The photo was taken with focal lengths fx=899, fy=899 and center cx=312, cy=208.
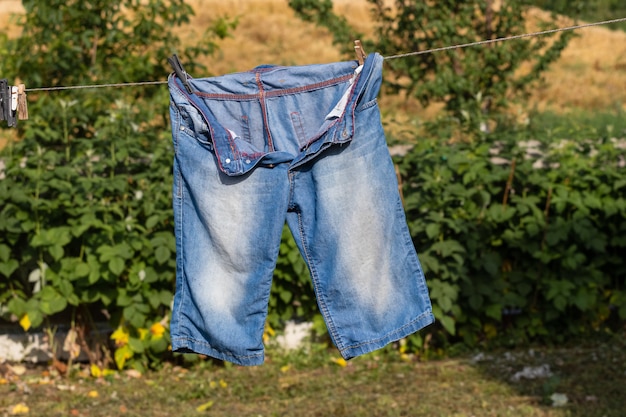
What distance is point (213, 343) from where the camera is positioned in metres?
2.95

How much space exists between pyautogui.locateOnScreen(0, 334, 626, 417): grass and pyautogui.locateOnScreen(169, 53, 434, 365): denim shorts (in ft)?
4.42

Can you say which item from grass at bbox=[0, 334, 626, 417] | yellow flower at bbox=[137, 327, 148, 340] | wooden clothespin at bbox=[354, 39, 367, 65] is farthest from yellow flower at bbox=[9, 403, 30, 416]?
wooden clothespin at bbox=[354, 39, 367, 65]

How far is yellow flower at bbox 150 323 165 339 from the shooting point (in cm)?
465

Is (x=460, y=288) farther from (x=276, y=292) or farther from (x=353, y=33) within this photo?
(x=353, y=33)

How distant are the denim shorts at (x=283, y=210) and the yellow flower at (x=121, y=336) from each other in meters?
1.77

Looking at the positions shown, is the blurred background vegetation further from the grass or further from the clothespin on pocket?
the clothespin on pocket

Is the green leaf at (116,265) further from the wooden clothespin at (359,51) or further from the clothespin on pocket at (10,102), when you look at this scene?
the wooden clothespin at (359,51)

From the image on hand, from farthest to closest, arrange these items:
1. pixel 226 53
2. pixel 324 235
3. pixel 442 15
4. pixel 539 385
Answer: pixel 226 53, pixel 442 15, pixel 539 385, pixel 324 235

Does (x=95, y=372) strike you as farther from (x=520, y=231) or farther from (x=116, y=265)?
(x=520, y=231)

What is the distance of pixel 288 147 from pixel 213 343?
2.26 ft

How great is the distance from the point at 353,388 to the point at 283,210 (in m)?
1.87

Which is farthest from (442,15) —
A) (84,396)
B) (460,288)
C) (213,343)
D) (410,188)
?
(213,343)

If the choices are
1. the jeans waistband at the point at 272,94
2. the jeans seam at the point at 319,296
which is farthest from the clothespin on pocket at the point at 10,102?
the jeans seam at the point at 319,296

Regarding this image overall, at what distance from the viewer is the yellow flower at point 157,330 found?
15.3ft
